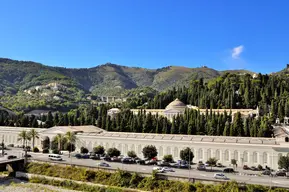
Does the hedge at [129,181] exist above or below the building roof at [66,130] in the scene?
below

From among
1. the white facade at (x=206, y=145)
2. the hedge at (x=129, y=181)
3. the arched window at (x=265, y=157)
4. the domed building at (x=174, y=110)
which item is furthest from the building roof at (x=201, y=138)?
the domed building at (x=174, y=110)

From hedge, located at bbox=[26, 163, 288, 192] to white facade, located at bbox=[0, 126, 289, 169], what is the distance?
12342 millimetres

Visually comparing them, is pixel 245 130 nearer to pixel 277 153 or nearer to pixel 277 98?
pixel 277 153

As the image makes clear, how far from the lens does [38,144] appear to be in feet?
186

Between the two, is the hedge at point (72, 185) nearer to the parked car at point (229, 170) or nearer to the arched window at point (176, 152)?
the parked car at point (229, 170)

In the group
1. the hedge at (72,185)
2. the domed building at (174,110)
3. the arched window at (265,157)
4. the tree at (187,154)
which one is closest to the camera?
the hedge at (72,185)

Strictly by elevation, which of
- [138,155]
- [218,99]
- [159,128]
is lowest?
[138,155]

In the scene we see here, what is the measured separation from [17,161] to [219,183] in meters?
26.0

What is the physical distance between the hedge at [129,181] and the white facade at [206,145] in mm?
12342

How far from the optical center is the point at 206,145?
4028cm

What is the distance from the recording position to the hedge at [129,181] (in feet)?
85.8

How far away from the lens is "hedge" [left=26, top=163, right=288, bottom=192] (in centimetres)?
2615

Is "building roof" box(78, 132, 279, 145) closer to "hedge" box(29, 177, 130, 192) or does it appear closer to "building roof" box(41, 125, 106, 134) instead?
"building roof" box(41, 125, 106, 134)

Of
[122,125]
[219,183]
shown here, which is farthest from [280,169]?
[122,125]
